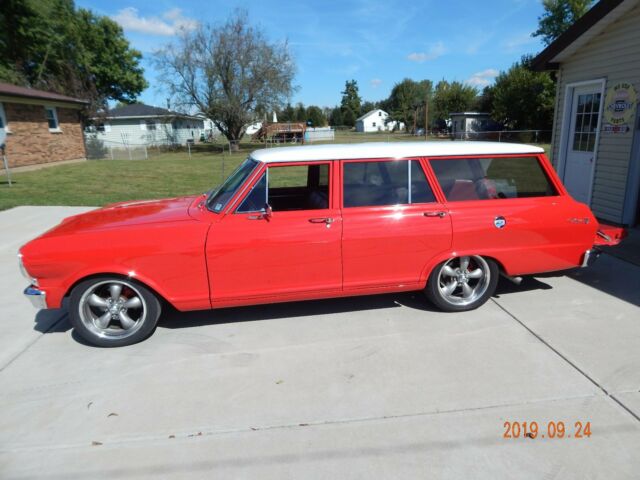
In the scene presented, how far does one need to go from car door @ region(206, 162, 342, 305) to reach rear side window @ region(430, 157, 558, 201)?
3.82 feet

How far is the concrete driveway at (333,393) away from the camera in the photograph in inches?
99.1

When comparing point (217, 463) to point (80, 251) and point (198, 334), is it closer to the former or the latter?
point (198, 334)

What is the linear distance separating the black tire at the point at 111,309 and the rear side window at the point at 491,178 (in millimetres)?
2965

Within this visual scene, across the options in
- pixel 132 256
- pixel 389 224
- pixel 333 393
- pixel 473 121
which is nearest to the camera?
pixel 333 393

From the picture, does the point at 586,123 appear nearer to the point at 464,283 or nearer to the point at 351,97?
the point at 464,283

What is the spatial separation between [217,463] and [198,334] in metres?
1.70

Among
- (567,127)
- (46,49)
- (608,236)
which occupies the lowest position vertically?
(608,236)

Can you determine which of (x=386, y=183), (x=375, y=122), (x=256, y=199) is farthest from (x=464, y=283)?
(x=375, y=122)

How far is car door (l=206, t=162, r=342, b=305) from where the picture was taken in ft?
12.4

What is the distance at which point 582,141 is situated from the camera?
8836mm

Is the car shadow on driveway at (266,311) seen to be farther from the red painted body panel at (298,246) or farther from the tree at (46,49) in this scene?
the tree at (46,49)

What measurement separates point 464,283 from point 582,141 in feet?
21.1

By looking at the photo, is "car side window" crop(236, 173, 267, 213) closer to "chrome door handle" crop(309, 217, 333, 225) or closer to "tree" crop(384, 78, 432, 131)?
"chrome door handle" crop(309, 217, 333, 225)

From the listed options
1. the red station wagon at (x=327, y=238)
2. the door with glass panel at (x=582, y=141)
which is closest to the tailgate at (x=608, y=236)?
the red station wagon at (x=327, y=238)
